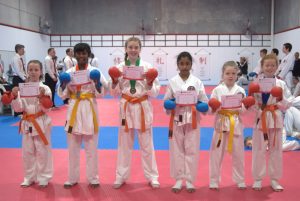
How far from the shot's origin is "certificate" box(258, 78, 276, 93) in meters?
3.76

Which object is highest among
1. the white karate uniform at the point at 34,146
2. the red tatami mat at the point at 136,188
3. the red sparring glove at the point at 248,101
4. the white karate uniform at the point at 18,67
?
the white karate uniform at the point at 18,67

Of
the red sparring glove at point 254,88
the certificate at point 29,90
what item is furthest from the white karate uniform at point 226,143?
the certificate at point 29,90

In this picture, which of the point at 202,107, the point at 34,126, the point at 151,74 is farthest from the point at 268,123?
the point at 34,126

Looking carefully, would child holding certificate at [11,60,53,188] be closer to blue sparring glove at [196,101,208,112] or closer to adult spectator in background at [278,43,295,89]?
blue sparring glove at [196,101,208,112]

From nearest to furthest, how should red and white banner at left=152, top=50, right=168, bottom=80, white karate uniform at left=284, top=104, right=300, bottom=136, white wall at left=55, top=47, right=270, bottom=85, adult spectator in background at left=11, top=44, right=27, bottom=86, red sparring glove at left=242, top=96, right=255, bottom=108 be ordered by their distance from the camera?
red sparring glove at left=242, top=96, right=255, bottom=108
white karate uniform at left=284, top=104, right=300, bottom=136
adult spectator in background at left=11, top=44, right=27, bottom=86
white wall at left=55, top=47, right=270, bottom=85
red and white banner at left=152, top=50, right=168, bottom=80

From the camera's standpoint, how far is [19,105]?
12.7ft

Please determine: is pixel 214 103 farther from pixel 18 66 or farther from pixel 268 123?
pixel 18 66

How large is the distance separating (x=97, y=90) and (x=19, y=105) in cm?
92

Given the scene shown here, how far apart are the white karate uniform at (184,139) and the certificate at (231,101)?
0.71 feet

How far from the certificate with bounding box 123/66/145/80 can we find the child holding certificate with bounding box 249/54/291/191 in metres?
1.24

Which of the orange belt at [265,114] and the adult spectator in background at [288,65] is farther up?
the adult spectator in background at [288,65]

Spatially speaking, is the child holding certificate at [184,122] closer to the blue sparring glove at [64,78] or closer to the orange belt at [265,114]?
the orange belt at [265,114]

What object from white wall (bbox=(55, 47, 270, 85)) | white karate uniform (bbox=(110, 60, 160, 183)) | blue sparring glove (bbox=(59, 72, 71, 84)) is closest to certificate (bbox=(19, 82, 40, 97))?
blue sparring glove (bbox=(59, 72, 71, 84))

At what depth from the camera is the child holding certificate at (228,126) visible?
3697mm
